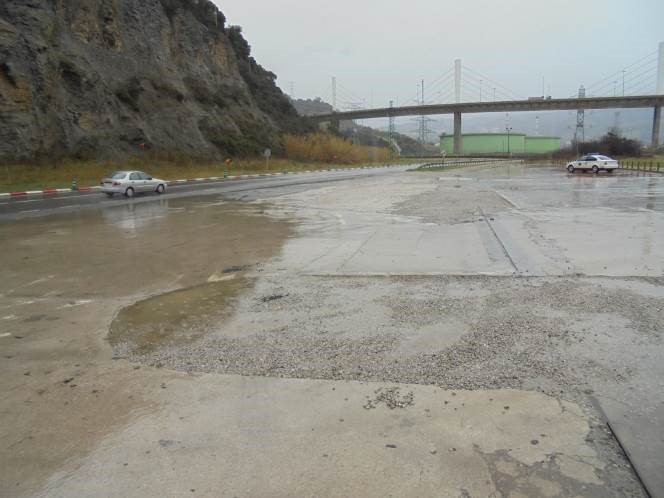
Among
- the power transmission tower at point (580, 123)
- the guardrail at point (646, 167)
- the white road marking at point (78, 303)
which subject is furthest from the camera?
the power transmission tower at point (580, 123)

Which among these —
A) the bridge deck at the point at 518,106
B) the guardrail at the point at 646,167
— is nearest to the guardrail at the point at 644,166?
the guardrail at the point at 646,167

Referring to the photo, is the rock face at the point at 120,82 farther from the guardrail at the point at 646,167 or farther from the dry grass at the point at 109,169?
the guardrail at the point at 646,167

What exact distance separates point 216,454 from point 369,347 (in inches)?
93.7

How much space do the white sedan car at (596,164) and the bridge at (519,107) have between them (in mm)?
62157

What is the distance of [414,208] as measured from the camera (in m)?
20.4

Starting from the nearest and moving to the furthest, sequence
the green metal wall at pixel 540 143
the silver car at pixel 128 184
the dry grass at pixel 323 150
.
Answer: the silver car at pixel 128 184 < the dry grass at pixel 323 150 < the green metal wall at pixel 540 143

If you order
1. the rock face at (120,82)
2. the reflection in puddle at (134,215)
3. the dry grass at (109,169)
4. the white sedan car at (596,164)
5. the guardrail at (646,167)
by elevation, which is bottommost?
the guardrail at (646,167)

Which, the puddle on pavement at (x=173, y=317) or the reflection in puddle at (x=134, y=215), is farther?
the reflection in puddle at (x=134, y=215)

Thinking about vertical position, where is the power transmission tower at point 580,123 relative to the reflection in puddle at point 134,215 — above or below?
above

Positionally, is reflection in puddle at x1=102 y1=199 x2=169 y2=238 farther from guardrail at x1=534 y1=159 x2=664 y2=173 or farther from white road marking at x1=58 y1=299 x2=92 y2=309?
guardrail at x1=534 y1=159 x2=664 y2=173

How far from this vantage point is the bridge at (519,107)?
108 m

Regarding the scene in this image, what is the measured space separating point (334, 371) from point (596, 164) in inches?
1937

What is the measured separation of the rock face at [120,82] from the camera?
39031mm

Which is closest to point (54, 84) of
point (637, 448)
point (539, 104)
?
point (637, 448)
